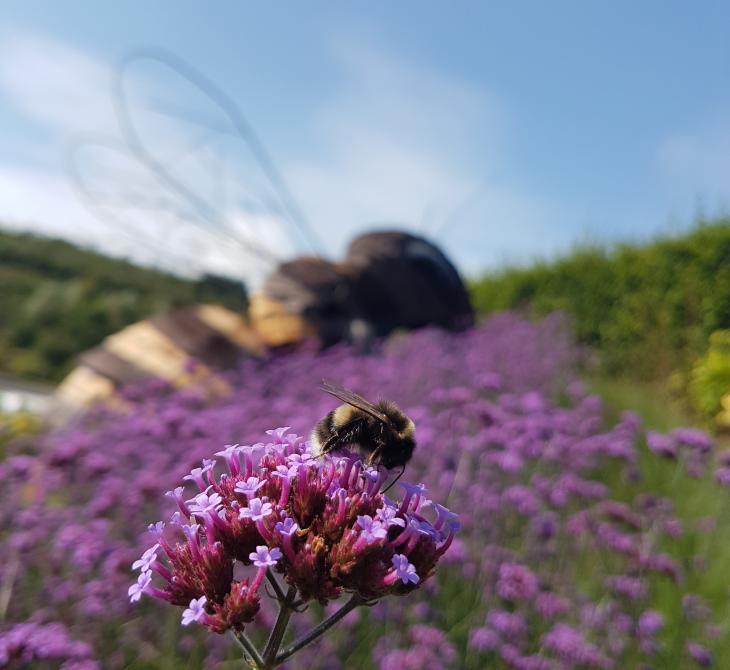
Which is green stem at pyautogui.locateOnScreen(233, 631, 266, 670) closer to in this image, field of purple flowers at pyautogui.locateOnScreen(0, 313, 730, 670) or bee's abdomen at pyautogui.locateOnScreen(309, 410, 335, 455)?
bee's abdomen at pyautogui.locateOnScreen(309, 410, 335, 455)

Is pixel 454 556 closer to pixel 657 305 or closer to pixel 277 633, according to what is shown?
pixel 277 633

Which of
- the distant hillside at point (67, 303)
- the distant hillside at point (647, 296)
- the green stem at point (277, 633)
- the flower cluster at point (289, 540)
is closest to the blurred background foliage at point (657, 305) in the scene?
the distant hillside at point (647, 296)

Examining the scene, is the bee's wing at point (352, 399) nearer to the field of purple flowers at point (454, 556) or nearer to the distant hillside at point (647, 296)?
the field of purple flowers at point (454, 556)

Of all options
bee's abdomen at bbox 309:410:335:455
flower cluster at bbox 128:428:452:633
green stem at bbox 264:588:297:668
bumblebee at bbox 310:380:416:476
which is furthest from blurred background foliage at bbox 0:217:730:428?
green stem at bbox 264:588:297:668

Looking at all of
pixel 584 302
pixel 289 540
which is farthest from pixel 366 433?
pixel 584 302

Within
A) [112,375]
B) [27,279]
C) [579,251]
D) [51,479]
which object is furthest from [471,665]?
[27,279]

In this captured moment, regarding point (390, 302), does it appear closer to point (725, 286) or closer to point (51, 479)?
point (725, 286)
